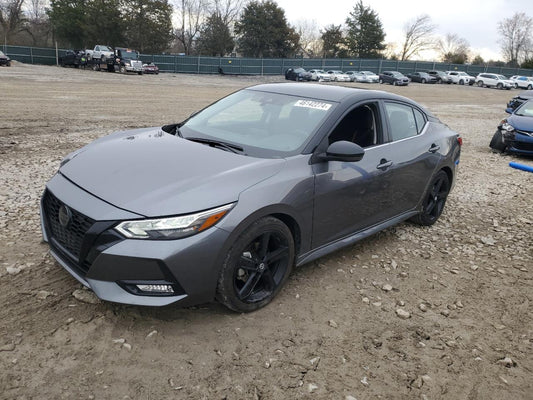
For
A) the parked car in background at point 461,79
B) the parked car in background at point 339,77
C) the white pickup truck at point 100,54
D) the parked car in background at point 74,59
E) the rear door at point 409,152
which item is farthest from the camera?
the parked car in background at point 461,79

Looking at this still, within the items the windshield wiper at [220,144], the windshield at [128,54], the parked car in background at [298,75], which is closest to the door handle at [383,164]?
the windshield wiper at [220,144]

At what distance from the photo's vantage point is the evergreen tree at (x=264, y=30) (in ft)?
207

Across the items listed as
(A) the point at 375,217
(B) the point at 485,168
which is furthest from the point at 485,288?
(B) the point at 485,168

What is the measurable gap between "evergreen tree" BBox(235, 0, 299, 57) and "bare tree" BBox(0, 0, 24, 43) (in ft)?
102

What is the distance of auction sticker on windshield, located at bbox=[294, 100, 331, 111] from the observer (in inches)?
154

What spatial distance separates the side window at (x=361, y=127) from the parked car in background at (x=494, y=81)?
184 feet

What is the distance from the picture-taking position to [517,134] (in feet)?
32.3

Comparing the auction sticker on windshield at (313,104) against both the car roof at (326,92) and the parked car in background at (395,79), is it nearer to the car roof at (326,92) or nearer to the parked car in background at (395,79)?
the car roof at (326,92)

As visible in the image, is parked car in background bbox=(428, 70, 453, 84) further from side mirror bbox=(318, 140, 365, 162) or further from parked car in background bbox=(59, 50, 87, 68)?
side mirror bbox=(318, 140, 365, 162)

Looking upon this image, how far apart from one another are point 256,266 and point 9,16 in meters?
73.2

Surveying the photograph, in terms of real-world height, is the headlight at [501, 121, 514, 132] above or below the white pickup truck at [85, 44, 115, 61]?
below

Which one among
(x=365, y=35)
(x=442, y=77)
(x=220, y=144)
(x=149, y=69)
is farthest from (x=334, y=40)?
(x=220, y=144)

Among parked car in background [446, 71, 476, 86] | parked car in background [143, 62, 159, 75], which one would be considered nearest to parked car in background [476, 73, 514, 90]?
parked car in background [446, 71, 476, 86]

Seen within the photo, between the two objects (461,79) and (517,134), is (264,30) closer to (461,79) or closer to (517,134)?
(461,79)
